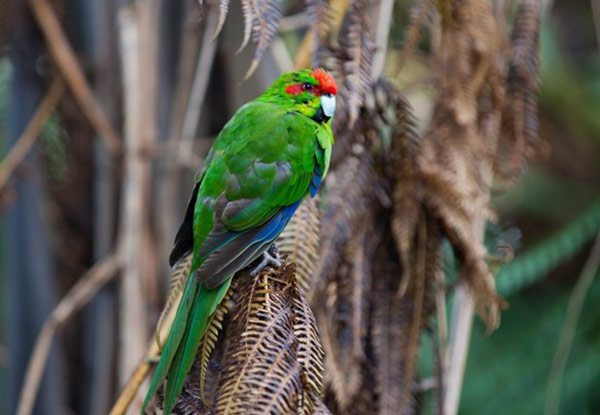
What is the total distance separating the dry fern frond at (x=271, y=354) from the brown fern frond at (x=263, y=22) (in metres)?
0.41

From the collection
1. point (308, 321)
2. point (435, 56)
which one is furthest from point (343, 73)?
point (308, 321)

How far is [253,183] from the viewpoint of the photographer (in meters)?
1.52

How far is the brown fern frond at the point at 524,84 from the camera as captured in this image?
1.90 metres

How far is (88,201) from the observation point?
8.15 ft

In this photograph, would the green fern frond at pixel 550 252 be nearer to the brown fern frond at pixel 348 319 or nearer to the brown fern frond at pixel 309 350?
the brown fern frond at pixel 348 319

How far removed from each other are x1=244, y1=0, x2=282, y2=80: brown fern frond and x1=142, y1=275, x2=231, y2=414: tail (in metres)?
0.41

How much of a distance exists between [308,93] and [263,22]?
0.95 ft

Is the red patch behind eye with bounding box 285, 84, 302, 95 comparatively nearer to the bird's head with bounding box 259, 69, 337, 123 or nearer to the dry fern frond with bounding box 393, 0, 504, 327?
the bird's head with bounding box 259, 69, 337, 123

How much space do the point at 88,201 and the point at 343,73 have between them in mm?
1234

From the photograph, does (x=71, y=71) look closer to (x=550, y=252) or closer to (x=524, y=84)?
(x=524, y=84)

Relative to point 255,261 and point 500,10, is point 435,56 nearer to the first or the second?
point 500,10

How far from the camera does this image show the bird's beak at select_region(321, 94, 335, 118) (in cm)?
163

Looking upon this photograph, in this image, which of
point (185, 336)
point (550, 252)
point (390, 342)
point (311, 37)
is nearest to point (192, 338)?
point (185, 336)

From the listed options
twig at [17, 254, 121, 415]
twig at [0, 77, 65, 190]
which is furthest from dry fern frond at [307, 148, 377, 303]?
twig at [0, 77, 65, 190]
